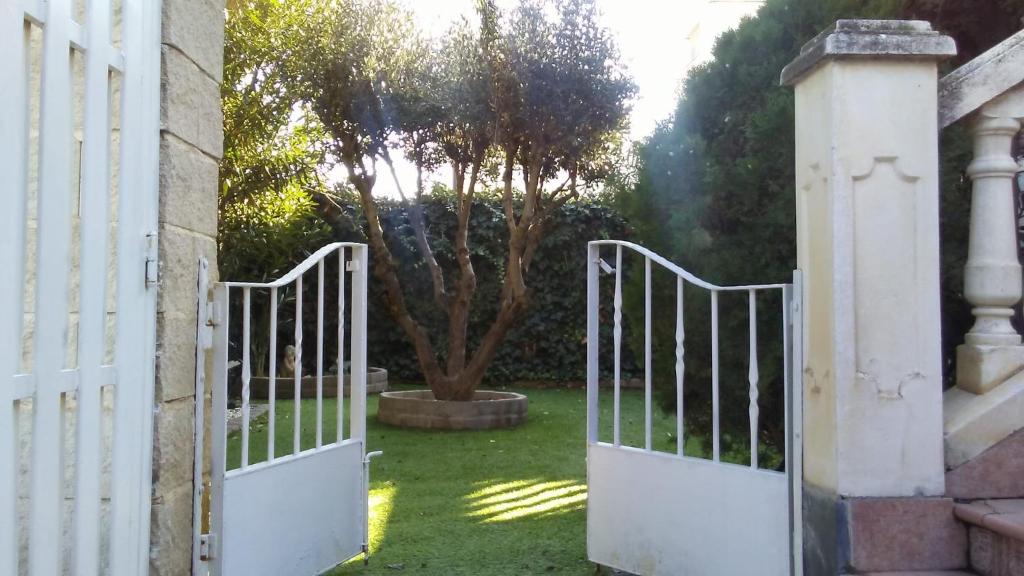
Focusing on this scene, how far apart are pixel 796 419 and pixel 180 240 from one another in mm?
2059

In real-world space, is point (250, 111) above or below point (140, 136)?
above

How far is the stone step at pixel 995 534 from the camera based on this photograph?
2240 mm

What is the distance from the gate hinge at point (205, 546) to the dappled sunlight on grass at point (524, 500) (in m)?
2.25

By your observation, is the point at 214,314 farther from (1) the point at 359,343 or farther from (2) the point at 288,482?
(1) the point at 359,343

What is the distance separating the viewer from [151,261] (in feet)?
8.11

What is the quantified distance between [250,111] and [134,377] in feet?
17.9

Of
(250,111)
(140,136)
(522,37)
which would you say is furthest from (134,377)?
(522,37)

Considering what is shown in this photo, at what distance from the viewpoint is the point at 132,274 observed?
238 centimetres

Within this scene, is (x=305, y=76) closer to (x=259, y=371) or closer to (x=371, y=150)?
(x=371, y=150)

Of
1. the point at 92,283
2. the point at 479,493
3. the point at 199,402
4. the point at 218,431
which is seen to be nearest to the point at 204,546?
the point at 218,431

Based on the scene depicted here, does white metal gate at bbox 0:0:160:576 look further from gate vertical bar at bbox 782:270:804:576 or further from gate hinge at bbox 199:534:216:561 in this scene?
gate vertical bar at bbox 782:270:804:576

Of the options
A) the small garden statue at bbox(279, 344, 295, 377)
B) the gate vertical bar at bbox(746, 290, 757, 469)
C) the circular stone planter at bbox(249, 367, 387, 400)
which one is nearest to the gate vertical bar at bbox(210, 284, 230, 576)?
the gate vertical bar at bbox(746, 290, 757, 469)

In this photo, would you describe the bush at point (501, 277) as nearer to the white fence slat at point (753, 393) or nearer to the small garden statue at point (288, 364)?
the small garden statue at point (288, 364)

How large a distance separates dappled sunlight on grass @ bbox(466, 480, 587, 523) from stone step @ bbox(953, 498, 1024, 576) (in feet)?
9.34
